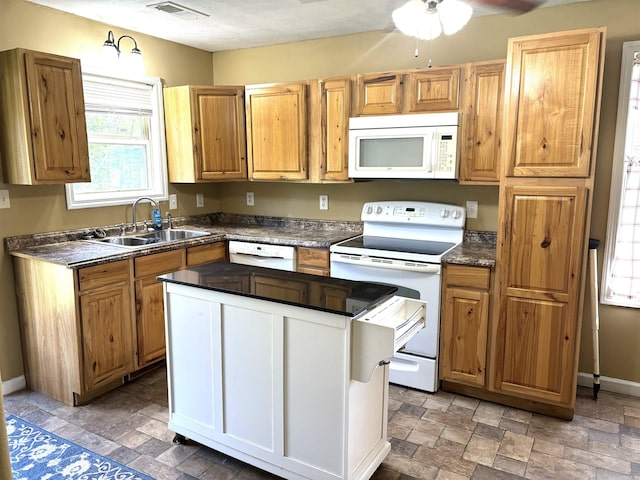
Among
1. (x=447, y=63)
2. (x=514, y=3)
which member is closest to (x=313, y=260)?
(x=447, y=63)

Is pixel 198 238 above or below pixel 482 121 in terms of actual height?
below

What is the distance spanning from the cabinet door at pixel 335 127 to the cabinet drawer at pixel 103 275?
1.60 metres

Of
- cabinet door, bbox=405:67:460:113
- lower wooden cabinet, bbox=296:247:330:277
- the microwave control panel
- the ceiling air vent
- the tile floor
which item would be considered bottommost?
the tile floor

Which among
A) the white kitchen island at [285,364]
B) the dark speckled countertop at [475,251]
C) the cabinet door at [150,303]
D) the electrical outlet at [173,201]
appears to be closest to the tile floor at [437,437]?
the white kitchen island at [285,364]

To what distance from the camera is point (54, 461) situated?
2312mm

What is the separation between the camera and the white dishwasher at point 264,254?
3510 mm

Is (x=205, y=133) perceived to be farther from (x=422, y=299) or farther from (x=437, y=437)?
(x=437, y=437)

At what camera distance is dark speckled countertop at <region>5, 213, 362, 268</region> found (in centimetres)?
289

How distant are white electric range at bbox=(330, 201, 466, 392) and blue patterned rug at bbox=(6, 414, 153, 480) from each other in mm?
1710

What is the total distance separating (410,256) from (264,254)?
1180mm

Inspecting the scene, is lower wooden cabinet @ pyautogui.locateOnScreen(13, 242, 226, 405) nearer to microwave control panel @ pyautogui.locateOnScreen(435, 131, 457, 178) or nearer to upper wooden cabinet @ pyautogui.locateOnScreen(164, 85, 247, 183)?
upper wooden cabinet @ pyautogui.locateOnScreen(164, 85, 247, 183)

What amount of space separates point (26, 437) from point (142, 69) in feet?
8.38

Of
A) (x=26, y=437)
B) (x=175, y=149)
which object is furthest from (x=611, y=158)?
(x=26, y=437)

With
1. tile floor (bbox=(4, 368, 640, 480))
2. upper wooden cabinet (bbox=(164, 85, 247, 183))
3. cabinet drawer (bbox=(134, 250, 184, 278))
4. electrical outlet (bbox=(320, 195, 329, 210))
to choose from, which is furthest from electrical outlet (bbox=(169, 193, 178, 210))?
tile floor (bbox=(4, 368, 640, 480))
